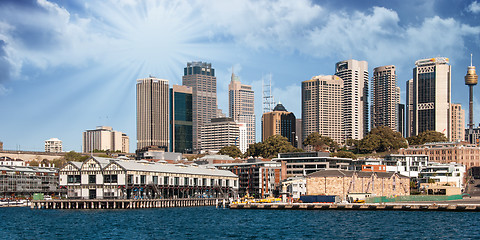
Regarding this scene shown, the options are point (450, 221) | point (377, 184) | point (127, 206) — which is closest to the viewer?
point (450, 221)

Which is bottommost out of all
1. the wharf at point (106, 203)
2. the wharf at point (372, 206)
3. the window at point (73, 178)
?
the wharf at point (106, 203)

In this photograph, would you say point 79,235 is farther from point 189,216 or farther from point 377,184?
point 377,184

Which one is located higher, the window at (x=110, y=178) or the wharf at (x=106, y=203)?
the window at (x=110, y=178)

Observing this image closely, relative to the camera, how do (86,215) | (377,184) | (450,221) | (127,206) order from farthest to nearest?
(377,184) → (127,206) → (86,215) → (450,221)

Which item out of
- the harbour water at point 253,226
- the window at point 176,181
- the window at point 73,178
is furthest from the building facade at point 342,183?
the window at point 73,178

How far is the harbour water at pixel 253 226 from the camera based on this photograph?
307 ft

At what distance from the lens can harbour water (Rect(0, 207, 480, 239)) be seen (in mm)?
93562

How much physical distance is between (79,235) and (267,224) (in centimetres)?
3346

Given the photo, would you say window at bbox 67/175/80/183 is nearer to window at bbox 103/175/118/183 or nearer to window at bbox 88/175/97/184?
window at bbox 88/175/97/184

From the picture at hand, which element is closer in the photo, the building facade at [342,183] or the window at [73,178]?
the window at [73,178]

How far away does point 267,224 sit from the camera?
11162cm

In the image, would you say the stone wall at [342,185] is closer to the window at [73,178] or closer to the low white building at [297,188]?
the low white building at [297,188]

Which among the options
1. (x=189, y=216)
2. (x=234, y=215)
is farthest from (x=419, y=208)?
(x=189, y=216)

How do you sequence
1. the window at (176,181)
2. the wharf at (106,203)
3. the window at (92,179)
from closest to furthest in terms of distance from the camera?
1. the wharf at (106,203)
2. the window at (92,179)
3. the window at (176,181)
